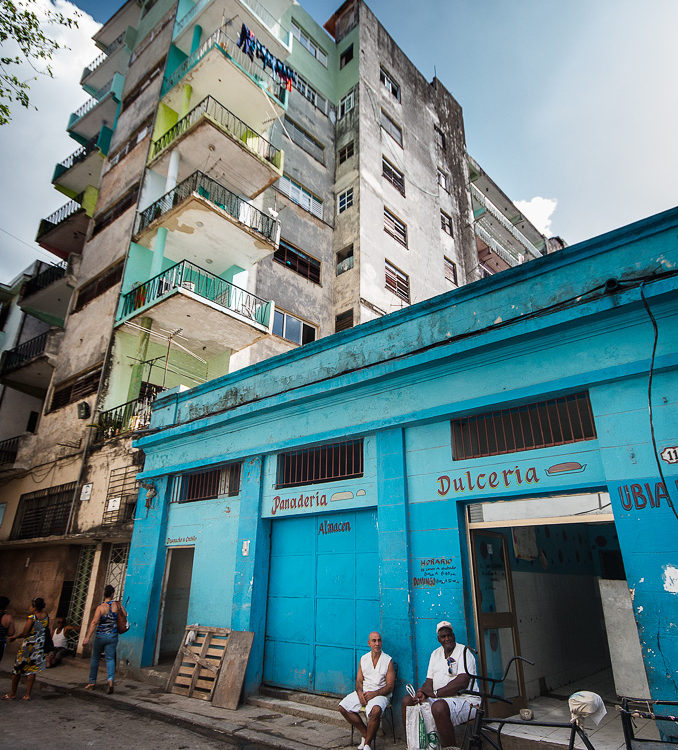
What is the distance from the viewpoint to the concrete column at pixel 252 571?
817 cm

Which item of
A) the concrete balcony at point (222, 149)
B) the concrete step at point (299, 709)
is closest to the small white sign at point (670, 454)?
the concrete step at point (299, 709)

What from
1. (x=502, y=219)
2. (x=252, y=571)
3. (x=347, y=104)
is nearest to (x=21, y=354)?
(x=252, y=571)

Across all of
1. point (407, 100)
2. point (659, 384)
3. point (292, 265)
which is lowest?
point (659, 384)

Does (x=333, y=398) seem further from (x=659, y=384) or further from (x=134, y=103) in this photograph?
(x=134, y=103)

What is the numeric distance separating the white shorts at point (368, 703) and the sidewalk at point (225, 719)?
14.7 inches

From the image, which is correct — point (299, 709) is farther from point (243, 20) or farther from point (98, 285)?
point (243, 20)

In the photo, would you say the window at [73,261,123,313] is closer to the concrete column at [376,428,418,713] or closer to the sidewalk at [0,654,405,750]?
the sidewalk at [0,654,405,750]

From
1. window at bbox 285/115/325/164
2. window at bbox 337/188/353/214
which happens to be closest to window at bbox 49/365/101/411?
→ window at bbox 337/188/353/214

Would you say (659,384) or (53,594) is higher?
(659,384)

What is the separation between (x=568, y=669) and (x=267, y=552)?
214 inches

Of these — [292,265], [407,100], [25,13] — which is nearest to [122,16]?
[407,100]

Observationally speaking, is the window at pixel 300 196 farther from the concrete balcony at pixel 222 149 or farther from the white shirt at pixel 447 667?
the white shirt at pixel 447 667

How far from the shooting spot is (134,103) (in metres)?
20.6

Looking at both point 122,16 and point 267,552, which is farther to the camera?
point 122,16
